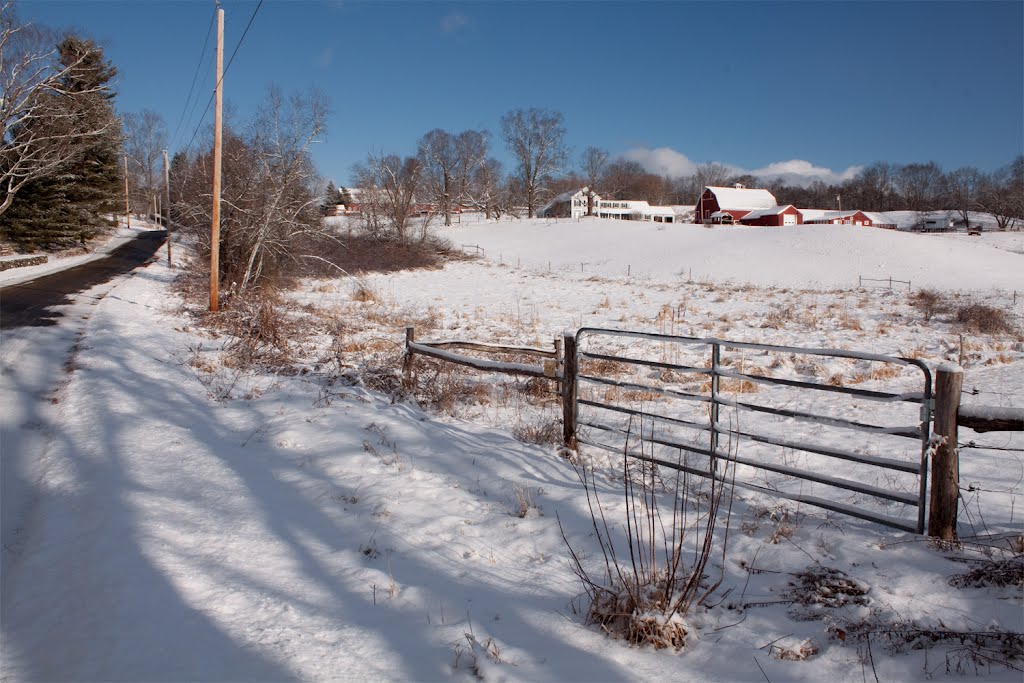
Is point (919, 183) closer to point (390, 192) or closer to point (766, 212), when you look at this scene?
point (766, 212)

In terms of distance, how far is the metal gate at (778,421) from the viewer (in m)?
4.41

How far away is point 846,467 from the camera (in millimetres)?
6109

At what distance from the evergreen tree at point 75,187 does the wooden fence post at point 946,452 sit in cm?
3026

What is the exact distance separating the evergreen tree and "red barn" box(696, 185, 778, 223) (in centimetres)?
7210

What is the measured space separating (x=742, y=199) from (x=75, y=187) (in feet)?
262

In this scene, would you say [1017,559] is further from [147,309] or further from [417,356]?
[147,309]

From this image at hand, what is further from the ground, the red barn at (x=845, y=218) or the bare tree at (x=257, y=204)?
the red barn at (x=845, y=218)

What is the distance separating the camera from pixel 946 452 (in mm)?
3781

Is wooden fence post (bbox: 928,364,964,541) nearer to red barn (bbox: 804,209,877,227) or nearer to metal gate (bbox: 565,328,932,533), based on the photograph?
metal gate (bbox: 565,328,932,533)

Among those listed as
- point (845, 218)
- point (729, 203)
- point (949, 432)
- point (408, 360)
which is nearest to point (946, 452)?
point (949, 432)

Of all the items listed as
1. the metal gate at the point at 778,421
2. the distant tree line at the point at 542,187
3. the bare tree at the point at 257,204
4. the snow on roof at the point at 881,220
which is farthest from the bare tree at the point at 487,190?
the metal gate at the point at 778,421

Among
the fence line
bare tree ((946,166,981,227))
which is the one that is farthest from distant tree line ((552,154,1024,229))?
the fence line

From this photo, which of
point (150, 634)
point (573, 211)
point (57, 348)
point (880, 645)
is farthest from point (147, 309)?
point (573, 211)

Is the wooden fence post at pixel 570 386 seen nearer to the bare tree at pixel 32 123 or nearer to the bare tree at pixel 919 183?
the bare tree at pixel 32 123
